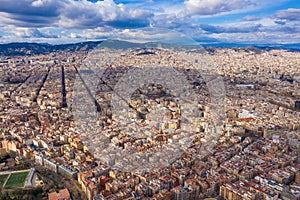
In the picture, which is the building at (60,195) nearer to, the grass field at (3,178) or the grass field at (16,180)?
the grass field at (16,180)

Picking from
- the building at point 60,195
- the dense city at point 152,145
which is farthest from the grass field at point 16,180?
the building at point 60,195

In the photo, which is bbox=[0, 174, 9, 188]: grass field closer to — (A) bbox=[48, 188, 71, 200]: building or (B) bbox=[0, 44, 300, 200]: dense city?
(B) bbox=[0, 44, 300, 200]: dense city

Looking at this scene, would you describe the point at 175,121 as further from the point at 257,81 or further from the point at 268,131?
the point at 257,81

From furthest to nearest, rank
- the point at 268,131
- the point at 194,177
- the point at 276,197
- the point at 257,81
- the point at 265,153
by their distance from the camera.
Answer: the point at 257,81
the point at 268,131
the point at 265,153
the point at 194,177
the point at 276,197

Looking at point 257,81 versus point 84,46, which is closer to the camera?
point 257,81

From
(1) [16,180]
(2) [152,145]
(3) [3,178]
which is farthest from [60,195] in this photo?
(2) [152,145]

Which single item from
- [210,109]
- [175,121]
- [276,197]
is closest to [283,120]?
[210,109]

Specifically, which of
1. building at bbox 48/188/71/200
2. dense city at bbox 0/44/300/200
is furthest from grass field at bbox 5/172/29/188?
building at bbox 48/188/71/200

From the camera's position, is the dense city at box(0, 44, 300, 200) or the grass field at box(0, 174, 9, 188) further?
the grass field at box(0, 174, 9, 188)
